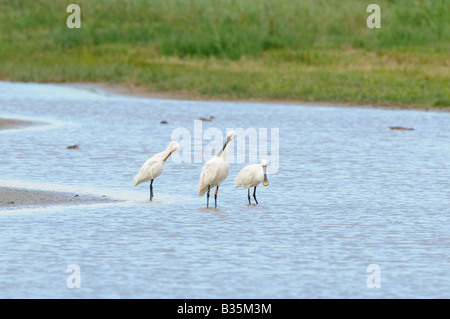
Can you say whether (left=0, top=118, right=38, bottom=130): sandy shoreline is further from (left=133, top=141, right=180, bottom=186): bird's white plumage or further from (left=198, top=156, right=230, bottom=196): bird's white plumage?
(left=198, top=156, right=230, bottom=196): bird's white plumage

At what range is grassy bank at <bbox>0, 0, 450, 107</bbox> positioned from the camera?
1110 inches

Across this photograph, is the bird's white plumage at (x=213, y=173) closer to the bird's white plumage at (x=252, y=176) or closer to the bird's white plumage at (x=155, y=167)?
the bird's white plumage at (x=252, y=176)

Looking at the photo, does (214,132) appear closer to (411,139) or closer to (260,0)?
(411,139)

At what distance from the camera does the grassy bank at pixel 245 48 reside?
28.2m

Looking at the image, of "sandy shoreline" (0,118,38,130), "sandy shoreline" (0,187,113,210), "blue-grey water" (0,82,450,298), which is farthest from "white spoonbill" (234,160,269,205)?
"sandy shoreline" (0,118,38,130)

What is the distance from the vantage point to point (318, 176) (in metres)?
14.0

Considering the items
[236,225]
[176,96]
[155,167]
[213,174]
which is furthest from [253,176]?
[176,96]

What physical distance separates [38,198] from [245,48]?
23098 mm

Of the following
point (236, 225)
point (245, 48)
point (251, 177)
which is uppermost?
point (245, 48)

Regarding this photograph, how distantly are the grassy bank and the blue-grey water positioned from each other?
885cm

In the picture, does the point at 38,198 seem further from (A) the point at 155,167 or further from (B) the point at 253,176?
(B) the point at 253,176

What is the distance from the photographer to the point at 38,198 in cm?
1145

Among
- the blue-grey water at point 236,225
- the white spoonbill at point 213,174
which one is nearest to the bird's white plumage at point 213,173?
the white spoonbill at point 213,174

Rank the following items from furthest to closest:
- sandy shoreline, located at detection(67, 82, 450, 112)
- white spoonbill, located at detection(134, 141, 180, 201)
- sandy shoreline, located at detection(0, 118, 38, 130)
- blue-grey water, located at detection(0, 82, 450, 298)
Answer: sandy shoreline, located at detection(67, 82, 450, 112) < sandy shoreline, located at detection(0, 118, 38, 130) < white spoonbill, located at detection(134, 141, 180, 201) < blue-grey water, located at detection(0, 82, 450, 298)
